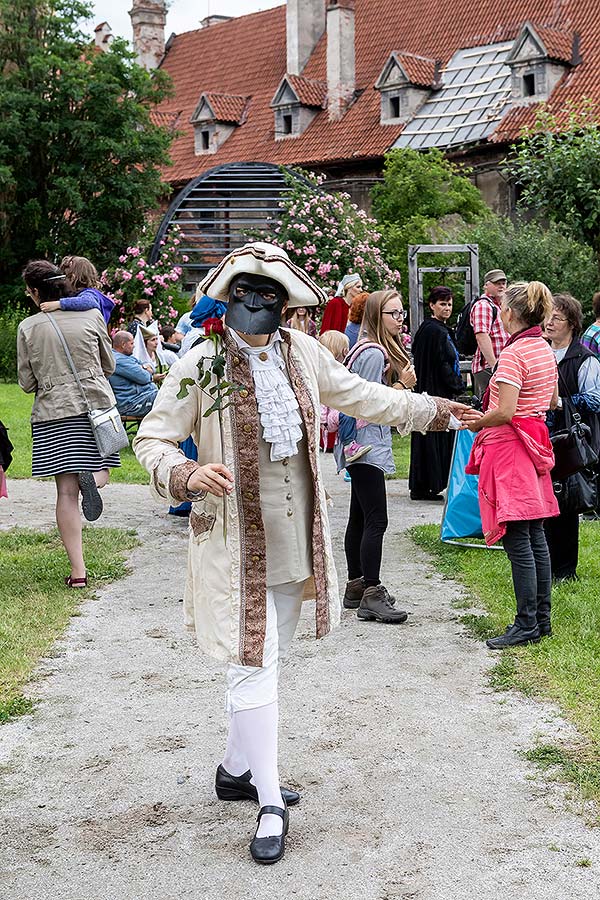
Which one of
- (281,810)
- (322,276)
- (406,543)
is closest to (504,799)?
(281,810)

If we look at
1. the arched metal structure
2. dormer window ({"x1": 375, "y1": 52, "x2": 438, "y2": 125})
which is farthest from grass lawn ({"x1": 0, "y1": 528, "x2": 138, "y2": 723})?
dormer window ({"x1": 375, "y1": 52, "x2": 438, "y2": 125})

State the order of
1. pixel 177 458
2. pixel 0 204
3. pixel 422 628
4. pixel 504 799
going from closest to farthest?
pixel 177 458
pixel 504 799
pixel 422 628
pixel 0 204

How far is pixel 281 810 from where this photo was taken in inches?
150

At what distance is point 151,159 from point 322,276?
17357 mm

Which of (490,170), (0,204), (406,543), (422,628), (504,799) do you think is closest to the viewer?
(504,799)

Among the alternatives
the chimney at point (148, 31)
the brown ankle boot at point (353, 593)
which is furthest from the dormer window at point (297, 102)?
the brown ankle boot at point (353, 593)

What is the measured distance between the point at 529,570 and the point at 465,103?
27.9 meters

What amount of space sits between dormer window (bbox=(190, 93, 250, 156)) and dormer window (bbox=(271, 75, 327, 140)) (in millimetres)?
2621

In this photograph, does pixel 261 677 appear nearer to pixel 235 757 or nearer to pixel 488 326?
pixel 235 757

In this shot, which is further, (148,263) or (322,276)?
(148,263)

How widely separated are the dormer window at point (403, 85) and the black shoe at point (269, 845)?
31065mm

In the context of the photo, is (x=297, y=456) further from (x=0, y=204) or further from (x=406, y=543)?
(x=0, y=204)

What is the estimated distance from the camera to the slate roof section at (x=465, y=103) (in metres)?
30.8

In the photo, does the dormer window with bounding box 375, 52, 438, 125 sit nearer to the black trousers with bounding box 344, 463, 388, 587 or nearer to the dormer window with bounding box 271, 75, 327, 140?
the dormer window with bounding box 271, 75, 327, 140
